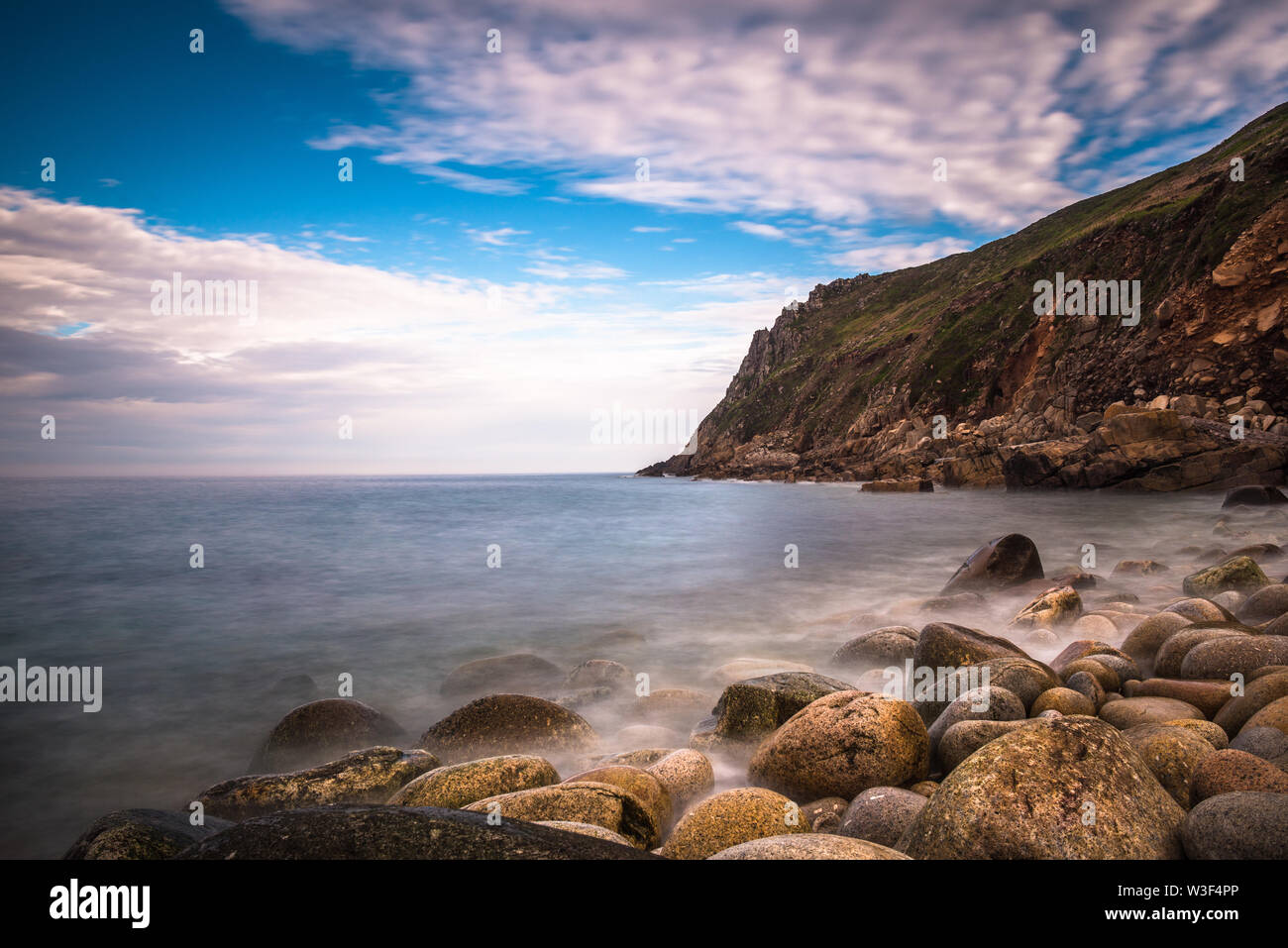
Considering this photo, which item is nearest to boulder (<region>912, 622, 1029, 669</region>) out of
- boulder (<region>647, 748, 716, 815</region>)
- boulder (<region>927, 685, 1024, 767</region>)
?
boulder (<region>927, 685, 1024, 767</region>)

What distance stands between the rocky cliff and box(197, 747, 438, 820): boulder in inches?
1630

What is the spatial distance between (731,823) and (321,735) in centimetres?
584

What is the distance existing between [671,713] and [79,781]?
723 centimetres

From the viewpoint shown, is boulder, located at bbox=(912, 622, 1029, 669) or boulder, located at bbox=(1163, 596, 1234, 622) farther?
boulder, located at bbox=(1163, 596, 1234, 622)

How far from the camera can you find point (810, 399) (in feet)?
342

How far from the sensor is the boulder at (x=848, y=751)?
5.39 metres

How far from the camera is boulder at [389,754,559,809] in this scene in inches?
206

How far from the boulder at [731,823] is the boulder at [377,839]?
65.7 inches

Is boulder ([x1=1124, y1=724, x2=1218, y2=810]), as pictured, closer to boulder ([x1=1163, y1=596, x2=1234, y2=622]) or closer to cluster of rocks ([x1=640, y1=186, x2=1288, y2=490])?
boulder ([x1=1163, y1=596, x2=1234, y2=622])

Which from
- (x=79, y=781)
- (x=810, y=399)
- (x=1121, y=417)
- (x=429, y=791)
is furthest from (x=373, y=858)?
(x=810, y=399)

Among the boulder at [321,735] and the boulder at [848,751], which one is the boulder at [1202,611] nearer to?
the boulder at [848,751]

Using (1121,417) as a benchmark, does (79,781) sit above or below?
below

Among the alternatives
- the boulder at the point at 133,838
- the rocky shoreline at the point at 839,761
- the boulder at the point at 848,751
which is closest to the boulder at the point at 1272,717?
the rocky shoreline at the point at 839,761
